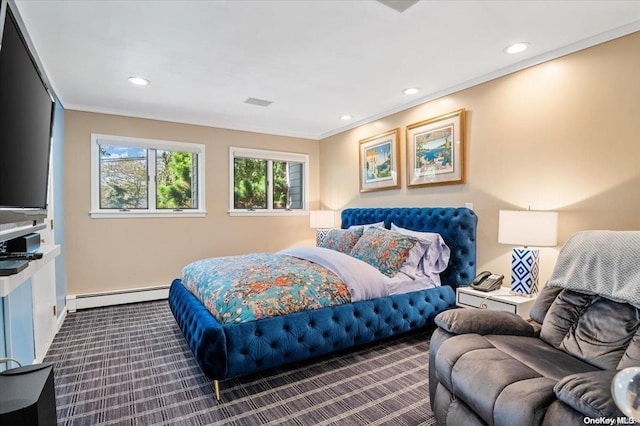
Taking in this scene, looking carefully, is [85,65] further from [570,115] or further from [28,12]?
[570,115]

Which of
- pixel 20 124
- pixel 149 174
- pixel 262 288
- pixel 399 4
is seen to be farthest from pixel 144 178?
pixel 399 4

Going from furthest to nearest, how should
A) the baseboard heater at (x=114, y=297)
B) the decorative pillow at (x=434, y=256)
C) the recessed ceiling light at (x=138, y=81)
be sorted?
the baseboard heater at (x=114, y=297) → the decorative pillow at (x=434, y=256) → the recessed ceiling light at (x=138, y=81)

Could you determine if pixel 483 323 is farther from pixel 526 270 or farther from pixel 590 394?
pixel 526 270

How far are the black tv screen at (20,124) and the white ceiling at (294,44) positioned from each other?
2.64 feet

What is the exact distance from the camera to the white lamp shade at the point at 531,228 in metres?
2.56

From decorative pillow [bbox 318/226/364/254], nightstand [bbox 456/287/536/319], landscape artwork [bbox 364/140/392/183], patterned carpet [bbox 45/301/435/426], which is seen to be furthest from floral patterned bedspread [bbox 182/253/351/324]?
landscape artwork [bbox 364/140/392/183]

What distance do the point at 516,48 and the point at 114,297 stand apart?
16.9 feet

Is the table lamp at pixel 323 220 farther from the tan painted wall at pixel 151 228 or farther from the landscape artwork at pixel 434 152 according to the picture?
the landscape artwork at pixel 434 152

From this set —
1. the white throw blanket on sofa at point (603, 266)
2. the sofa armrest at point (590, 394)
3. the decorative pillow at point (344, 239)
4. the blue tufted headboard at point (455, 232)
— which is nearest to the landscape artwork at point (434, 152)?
the blue tufted headboard at point (455, 232)

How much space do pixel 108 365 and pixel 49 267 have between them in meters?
1.15

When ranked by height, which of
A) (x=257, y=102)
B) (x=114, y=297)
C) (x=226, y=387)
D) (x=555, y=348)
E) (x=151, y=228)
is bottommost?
(x=226, y=387)

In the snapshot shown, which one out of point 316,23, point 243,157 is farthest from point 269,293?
point 243,157

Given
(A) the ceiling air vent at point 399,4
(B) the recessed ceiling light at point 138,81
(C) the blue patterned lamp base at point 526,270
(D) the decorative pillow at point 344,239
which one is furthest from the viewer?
(D) the decorative pillow at point 344,239

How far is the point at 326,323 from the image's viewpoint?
2.58 metres
